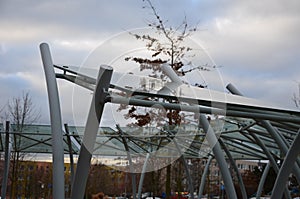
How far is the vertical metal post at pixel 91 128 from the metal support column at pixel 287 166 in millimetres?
3024

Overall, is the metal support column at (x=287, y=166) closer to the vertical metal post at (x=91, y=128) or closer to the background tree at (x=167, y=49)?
the vertical metal post at (x=91, y=128)

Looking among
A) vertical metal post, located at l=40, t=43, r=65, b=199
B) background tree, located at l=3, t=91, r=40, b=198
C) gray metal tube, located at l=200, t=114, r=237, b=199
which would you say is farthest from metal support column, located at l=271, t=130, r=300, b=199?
background tree, located at l=3, t=91, r=40, b=198

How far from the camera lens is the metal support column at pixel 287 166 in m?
7.57

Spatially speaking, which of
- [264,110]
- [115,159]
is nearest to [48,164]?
[115,159]

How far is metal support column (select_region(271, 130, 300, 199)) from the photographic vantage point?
7.57 m

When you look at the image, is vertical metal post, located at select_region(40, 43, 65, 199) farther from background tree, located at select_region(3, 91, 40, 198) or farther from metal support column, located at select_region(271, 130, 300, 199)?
background tree, located at select_region(3, 91, 40, 198)

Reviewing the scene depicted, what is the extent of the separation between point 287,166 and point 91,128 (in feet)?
10.6

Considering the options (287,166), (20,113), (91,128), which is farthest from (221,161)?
(20,113)

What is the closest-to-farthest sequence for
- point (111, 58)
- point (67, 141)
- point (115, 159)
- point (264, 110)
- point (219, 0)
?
Result: 1. point (264, 110)
2. point (111, 58)
3. point (219, 0)
4. point (67, 141)
5. point (115, 159)

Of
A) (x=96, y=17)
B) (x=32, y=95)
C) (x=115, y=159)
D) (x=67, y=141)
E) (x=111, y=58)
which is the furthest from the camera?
(x=32, y=95)

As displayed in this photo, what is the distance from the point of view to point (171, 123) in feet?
65.9

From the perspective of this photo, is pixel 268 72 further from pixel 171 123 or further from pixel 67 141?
pixel 67 141

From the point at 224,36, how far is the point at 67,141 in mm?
8772

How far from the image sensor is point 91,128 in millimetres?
7277
